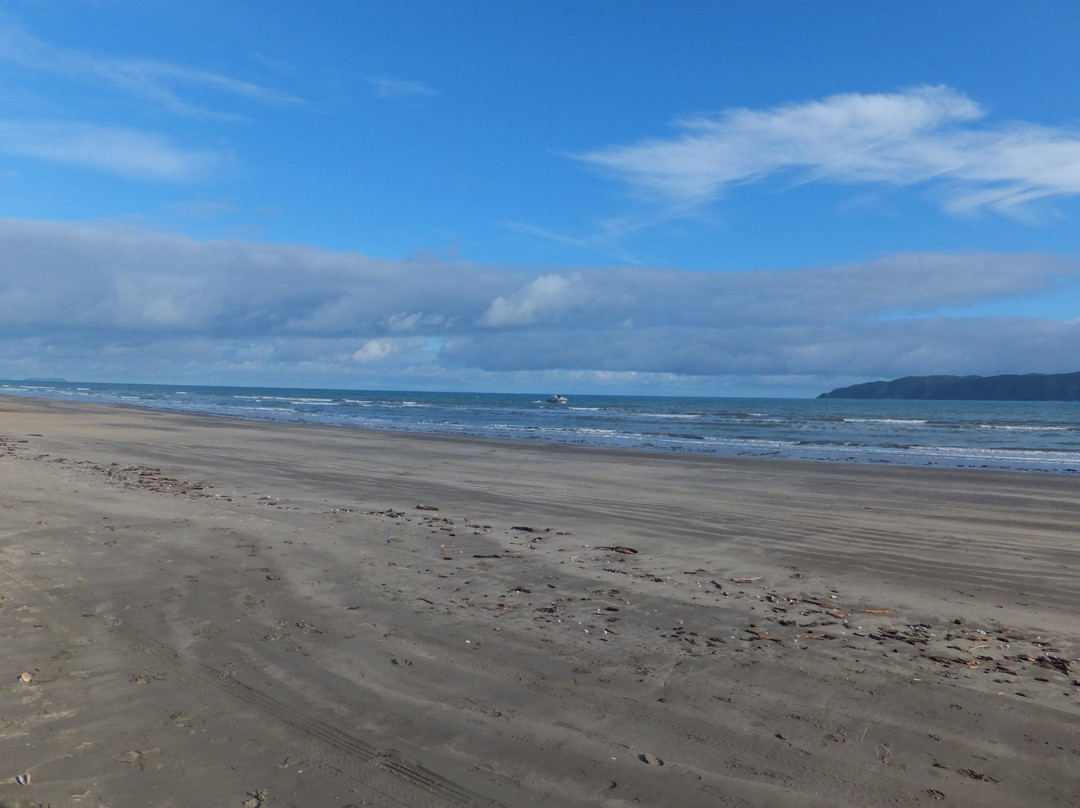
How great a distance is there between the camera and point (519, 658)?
5527 mm

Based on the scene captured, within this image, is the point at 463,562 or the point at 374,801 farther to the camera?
the point at 463,562

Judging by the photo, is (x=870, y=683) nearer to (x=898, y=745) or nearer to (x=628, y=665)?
(x=898, y=745)

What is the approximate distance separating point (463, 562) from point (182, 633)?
3434 millimetres

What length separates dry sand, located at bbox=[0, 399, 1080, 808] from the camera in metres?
3.82

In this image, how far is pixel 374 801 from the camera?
3568 millimetres

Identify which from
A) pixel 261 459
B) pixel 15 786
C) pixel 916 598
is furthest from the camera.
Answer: pixel 261 459

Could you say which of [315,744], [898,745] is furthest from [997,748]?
[315,744]

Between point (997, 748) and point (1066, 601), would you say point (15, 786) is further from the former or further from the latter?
point (1066, 601)

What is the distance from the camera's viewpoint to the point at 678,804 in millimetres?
3619

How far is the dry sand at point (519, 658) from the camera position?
3.82 metres

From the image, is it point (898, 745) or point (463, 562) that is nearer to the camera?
point (898, 745)

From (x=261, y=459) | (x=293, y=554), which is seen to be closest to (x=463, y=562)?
(x=293, y=554)

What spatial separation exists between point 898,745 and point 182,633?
5.23 m

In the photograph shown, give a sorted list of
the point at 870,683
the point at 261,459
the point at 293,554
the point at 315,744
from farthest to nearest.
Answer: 1. the point at 261,459
2. the point at 293,554
3. the point at 870,683
4. the point at 315,744
